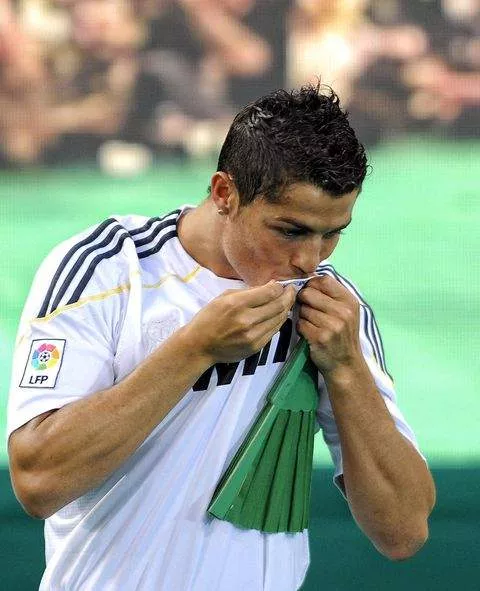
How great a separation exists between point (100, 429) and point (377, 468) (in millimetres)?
437

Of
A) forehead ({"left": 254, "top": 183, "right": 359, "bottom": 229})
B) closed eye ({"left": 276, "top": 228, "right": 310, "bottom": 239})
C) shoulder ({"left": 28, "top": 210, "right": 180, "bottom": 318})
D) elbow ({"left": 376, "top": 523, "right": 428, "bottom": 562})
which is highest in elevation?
forehead ({"left": 254, "top": 183, "right": 359, "bottom": 229})

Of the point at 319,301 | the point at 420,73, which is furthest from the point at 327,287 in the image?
the point at 420,73

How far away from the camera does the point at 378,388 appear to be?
1978 millimetres

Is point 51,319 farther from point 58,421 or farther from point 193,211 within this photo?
point 193,211

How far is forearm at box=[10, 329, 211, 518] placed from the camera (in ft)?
5.60

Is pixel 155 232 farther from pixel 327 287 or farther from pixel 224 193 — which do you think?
pixel 327 287

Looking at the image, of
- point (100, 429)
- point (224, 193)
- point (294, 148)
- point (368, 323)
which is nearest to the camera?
point (100, 429)

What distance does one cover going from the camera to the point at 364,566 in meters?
3.43

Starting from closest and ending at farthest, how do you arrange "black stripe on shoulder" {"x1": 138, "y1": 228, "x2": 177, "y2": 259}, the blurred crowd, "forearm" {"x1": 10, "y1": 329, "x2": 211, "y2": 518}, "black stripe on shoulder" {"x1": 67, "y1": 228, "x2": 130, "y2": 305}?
"forearm" {"x1": 10, "y1": 329, "x2": 211, "y2": 518} → "black stripe on shoulder" {"x1": 67, "y1": 228, "x2": 130, "y2": 305} → "black stripe on shoulder" {"x1": 138, "y1": 228, "x2": 177, "y2": 259} → the blurred crowd

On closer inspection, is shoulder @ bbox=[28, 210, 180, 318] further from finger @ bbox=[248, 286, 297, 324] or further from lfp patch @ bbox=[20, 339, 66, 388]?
finger @ bbox=[248, 286, 297, 324]

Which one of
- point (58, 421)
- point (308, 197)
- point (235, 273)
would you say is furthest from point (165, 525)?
point (308, 197)

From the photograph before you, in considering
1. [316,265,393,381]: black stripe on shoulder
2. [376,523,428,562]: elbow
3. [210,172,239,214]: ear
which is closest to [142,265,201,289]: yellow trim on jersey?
[210,172,239,214]: ear

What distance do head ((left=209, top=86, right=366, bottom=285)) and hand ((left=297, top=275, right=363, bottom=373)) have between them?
40 mm

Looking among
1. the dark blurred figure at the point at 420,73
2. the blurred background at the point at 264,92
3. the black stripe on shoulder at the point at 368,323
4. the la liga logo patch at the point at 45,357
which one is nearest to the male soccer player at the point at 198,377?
the la liga logo patch at the point at 45,357
